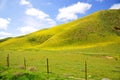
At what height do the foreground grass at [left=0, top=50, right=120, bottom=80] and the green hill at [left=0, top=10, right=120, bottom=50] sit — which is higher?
the green hill at [left=0, top=10, right=120, bottom=50]

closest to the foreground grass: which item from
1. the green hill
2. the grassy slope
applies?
the green hill

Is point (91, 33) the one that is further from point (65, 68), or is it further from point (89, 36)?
point (65, 68)

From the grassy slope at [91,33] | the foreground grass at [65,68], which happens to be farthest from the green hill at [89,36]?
the foreground grass at [65,68]

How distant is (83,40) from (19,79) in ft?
316

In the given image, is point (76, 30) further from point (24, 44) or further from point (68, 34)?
point (24, 44)

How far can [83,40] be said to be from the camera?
116938 millimetres

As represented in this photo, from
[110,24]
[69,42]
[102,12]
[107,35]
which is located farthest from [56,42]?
[102,12]

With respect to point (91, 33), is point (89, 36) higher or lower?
lower

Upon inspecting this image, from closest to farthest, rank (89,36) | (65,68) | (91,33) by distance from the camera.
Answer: (65,68)
(89,36)
(91,33)

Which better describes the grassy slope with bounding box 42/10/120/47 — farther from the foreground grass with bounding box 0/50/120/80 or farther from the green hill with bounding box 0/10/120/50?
the foreground grass with bounding box 0/50/120/80

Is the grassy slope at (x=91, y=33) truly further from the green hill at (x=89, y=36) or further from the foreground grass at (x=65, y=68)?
the foreground grass at (x=65, y=68)

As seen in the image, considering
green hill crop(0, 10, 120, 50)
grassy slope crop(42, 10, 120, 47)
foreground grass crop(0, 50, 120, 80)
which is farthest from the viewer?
grassy slope crop(42, 10, 120, 47)

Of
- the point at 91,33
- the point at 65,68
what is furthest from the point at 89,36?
the point at 65,68

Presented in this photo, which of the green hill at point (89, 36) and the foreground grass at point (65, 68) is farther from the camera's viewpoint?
the green hill at point (89, 36)
